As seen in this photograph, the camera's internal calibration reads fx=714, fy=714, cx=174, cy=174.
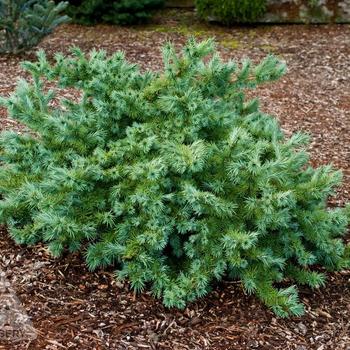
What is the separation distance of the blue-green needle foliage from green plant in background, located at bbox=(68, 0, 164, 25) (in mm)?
4739

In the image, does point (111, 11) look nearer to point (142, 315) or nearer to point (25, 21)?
point (25, 21)

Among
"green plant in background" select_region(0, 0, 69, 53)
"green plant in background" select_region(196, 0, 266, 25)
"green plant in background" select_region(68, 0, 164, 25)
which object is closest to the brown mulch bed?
"green plant in background" select_region(0, 0, 69, 53)

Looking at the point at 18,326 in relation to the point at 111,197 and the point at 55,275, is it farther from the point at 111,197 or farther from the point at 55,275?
the point at 111,197

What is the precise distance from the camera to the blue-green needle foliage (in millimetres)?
3023

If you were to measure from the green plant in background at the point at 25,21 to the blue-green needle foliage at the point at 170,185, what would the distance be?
3.25 meters

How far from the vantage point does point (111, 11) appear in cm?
808

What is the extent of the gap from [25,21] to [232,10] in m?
2.50

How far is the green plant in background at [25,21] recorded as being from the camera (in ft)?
21.3

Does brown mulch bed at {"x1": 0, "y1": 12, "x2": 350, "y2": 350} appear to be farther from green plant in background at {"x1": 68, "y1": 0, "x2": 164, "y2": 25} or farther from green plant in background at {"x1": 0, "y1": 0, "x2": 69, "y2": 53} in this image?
green plant in background at {"x1": 68, "y1": 0, "x2": 164, "y2": 25}

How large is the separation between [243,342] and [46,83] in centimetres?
366

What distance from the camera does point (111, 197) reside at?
10.3 feet

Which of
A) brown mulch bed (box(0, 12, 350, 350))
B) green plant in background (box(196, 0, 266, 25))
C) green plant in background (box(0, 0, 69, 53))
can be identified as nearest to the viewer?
brown mulch bed (box(0, 12, 350, 350))

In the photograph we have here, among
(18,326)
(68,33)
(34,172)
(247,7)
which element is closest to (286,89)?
(247,7)

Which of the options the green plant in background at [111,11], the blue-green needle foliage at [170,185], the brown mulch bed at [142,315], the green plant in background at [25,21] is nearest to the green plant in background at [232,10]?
the green plant in background at [111,11]
